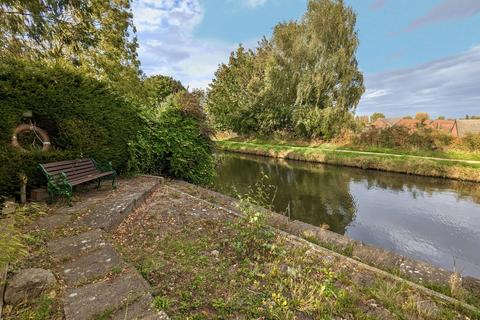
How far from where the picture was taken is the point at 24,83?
567 centimetres

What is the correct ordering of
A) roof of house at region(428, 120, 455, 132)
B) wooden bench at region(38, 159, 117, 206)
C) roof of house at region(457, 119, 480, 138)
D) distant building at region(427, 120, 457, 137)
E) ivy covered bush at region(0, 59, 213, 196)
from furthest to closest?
roof of house at region(457, 119, 480, 138) → roof of house at region(428, 120, 455, 132) → distant building at region(427, 120, 457, 137) → ivy covered bush at region(0, 59, 213, 196) → wooden bench at region(38, 159, 117, 206)

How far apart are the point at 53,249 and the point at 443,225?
9.46m

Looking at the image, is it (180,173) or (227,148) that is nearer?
(180,173)

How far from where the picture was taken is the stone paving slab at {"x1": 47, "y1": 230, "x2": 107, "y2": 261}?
3.48m

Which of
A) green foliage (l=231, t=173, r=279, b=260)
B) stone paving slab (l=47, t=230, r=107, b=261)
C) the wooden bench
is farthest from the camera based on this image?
the wooden bench

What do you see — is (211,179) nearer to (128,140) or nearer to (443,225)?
(128,140)

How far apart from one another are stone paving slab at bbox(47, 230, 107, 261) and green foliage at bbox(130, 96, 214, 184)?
460 cm

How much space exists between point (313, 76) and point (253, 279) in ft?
74.1

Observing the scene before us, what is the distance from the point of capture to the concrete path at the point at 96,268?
247 cm

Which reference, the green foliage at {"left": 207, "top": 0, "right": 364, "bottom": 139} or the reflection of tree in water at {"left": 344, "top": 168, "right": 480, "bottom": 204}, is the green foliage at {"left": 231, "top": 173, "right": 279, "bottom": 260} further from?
the green foliage at {"left": 207, "top": 0, "right": 364, "bottom": 139}

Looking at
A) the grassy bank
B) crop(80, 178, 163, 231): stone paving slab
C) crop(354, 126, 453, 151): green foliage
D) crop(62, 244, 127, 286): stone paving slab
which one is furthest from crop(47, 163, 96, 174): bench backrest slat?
crop(354, 126, 453, 151): green foliage

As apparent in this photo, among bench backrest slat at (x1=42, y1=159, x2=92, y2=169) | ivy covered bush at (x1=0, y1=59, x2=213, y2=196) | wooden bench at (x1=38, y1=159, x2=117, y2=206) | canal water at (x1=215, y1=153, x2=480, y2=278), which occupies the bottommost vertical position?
Answer: canal water at (x1=215, y1=153, x2=480, y2=278)

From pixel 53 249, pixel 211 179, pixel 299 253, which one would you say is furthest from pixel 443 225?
pixel 53 249

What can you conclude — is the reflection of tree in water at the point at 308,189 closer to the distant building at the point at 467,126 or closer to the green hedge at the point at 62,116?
the green hedge at the point at 62,116
